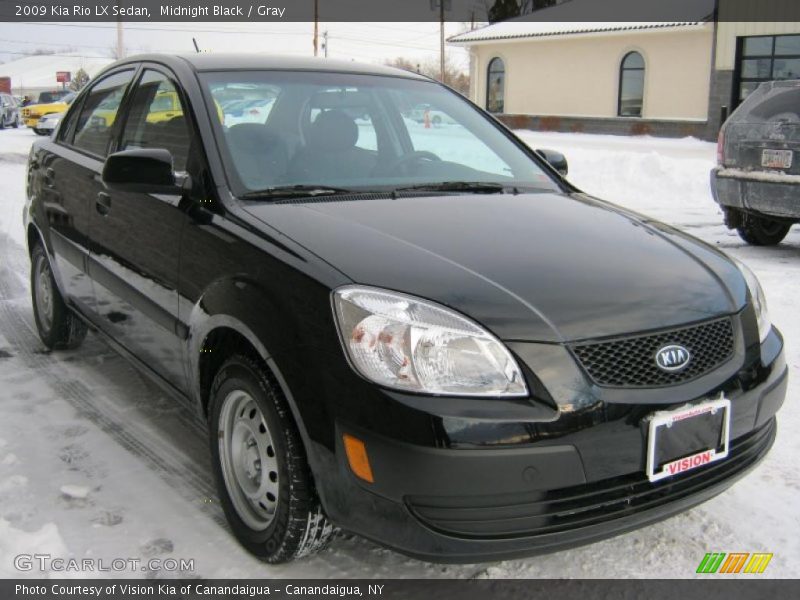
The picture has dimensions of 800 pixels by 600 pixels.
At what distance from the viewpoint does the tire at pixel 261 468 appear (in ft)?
8.17

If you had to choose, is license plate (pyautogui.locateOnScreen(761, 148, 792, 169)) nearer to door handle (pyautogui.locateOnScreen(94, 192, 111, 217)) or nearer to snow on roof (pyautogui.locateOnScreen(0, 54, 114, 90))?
door handle (pyautogui.locateOnScreen(94, 192, 111, 217))

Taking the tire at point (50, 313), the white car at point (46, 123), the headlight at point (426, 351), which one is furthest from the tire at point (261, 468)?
the white car at point (46, 123)

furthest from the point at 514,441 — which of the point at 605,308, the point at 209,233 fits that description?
the point at 209,233

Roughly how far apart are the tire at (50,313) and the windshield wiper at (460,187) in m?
2.26

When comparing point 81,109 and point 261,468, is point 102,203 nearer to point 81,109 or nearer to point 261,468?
point 81,109

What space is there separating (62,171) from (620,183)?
11038mm

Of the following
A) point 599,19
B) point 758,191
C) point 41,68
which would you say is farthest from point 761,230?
point 41,68

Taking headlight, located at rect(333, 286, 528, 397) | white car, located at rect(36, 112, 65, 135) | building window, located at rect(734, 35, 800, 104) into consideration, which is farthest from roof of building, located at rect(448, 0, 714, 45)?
headlight, located at rect(333, 286, 528, 397)

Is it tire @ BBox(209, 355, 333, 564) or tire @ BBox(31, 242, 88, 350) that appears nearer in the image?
tire @ BBox(209, 355, 333, 564)

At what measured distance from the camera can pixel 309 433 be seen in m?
2.38

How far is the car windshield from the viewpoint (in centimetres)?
325

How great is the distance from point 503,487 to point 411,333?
471mm

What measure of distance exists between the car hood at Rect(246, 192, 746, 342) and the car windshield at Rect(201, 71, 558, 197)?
9.5 inches

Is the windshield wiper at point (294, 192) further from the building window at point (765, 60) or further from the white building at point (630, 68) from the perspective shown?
the building window at point (765, 60)
